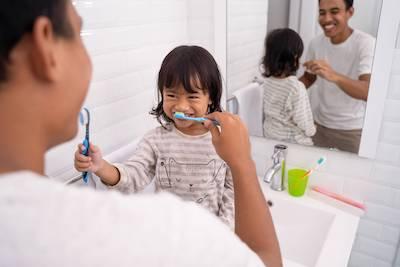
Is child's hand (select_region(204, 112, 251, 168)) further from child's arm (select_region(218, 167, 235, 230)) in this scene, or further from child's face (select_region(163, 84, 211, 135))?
child's arm (select_region(218, 167, 235, 230))

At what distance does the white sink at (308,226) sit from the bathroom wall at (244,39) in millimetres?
456

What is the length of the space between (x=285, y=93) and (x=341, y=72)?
207mm

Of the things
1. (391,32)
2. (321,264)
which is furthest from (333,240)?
(391,32)

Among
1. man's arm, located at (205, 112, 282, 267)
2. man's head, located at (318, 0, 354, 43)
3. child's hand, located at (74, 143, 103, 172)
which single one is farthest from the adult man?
man's head, located at (318, 0, 354, 43)

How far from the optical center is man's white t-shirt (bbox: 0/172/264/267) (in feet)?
1.02

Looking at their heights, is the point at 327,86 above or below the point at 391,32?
below

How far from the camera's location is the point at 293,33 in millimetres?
1102

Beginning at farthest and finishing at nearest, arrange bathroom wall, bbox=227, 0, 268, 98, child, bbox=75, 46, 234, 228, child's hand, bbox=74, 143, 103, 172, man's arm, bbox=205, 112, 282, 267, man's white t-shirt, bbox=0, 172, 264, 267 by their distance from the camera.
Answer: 1. bathroom wall, bbox=227, 0, 268, 98
2. child, bbox=75, 46, 234, 228
3. child's hand, bbox=74, 143, 103, 172
4. man's arm, bbox=205, 112, 282, 267
5. man's white t-shirt, bbox=0, 172, 264, 267

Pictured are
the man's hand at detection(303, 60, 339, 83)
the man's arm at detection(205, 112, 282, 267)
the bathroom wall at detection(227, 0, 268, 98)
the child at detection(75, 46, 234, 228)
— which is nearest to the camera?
the man's arm at detection(205, 112, 282, 267)

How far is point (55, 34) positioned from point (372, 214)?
3.78 feet

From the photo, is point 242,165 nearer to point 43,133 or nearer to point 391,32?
point 43,133

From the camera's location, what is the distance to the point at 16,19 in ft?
1.04

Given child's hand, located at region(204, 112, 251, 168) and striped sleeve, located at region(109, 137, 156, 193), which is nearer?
child's hand, located at region(204, 112, 251, 168)

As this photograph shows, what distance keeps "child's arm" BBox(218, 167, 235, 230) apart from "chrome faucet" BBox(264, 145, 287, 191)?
19cm
